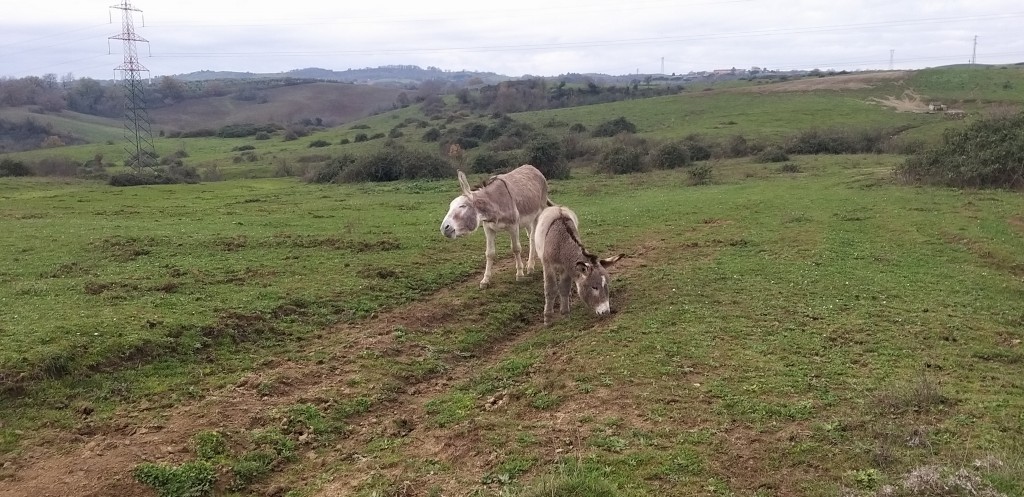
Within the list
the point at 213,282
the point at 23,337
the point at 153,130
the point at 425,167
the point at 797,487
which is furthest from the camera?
the point at 153,130

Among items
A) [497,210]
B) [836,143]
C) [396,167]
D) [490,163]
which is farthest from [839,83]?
[497,210]

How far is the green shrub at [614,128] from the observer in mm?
53344

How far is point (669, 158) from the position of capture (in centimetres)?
3769

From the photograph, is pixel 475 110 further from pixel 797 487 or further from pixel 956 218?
pixel 797 487

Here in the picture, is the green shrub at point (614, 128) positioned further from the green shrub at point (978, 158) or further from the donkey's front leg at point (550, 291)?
the donkey's front leg at point (550, 291)

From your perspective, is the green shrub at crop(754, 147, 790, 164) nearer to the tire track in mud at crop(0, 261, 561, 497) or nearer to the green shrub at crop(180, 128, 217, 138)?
the tire track in mud at crop(0, 261, 561, 497)

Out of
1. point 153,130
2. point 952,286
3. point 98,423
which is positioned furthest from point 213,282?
point 153,130

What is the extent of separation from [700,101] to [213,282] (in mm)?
61322

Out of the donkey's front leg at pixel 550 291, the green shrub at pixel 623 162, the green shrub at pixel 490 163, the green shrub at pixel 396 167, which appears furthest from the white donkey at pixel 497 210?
the green shrub at pixel 490 163

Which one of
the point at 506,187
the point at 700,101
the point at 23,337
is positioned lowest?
the point at 23,337

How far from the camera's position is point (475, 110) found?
8494 centimetres

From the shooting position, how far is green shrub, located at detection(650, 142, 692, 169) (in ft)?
123

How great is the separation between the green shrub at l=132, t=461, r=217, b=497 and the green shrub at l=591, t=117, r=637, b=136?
49.0m

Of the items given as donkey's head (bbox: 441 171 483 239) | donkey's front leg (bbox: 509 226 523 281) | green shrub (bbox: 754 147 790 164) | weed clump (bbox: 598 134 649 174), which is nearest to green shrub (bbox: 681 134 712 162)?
green shrub (bbox: 754 147 790 164)
